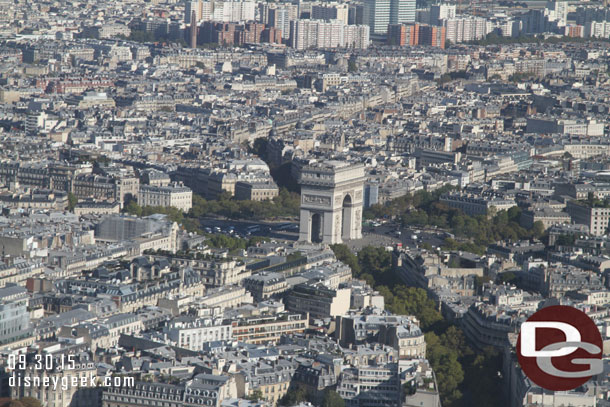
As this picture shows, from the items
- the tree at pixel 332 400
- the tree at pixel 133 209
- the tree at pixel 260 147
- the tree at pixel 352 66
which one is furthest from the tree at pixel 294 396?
the tree at pixel 352 66

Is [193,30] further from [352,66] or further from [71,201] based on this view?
[71,201]

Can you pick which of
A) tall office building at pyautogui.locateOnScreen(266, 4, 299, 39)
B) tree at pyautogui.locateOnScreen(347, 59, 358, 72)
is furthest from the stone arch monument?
tall office building at pyautogui.locateOnScreen(266, 4, 299, 39)

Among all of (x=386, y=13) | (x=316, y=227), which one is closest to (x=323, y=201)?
(x=316, y=227)

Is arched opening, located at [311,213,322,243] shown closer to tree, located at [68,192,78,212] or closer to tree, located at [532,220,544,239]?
tree, located at [532,220,544,239]

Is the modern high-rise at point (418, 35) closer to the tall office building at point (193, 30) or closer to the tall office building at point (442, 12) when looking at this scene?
the tall office building at point (442, 12)

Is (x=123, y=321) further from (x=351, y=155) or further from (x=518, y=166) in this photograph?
(x=518, y=166)

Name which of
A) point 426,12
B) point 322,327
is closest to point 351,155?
point 322,327
